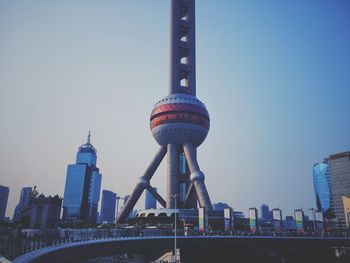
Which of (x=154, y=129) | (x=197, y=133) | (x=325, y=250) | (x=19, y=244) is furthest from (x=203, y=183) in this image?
(x=19, y=244)

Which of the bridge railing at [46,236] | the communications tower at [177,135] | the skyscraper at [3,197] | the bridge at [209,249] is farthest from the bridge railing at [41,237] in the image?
the skyscraper at [3,197]

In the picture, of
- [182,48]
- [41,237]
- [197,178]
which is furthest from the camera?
[182,48]

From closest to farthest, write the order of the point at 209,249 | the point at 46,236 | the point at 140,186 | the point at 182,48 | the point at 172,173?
the point at 46,236 < the point at 209,249 < the point at 172,173 < the point at 140,186 < the point at 182,48

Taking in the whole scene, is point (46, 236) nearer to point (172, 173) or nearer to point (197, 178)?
point (197, 178)

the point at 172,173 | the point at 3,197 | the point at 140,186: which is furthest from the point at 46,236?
the point at 3,197

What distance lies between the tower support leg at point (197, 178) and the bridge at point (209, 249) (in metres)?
18.8

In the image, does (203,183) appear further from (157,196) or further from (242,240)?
(242,240)

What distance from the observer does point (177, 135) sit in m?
86.1

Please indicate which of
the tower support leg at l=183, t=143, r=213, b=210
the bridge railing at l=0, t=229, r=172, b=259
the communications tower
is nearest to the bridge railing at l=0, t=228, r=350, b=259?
the bridge railing at l=0, t=229, r=172, b=259

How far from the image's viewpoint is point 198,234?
46312mm

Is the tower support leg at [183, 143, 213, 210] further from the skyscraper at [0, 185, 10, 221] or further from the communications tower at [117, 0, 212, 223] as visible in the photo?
the skyscraper at [0, 185, 10, 221]

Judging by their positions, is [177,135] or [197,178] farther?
[177,135]

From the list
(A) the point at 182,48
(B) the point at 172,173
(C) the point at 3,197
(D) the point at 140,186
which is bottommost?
(D) the point at 140,186

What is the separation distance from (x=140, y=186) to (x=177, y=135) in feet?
59.1
